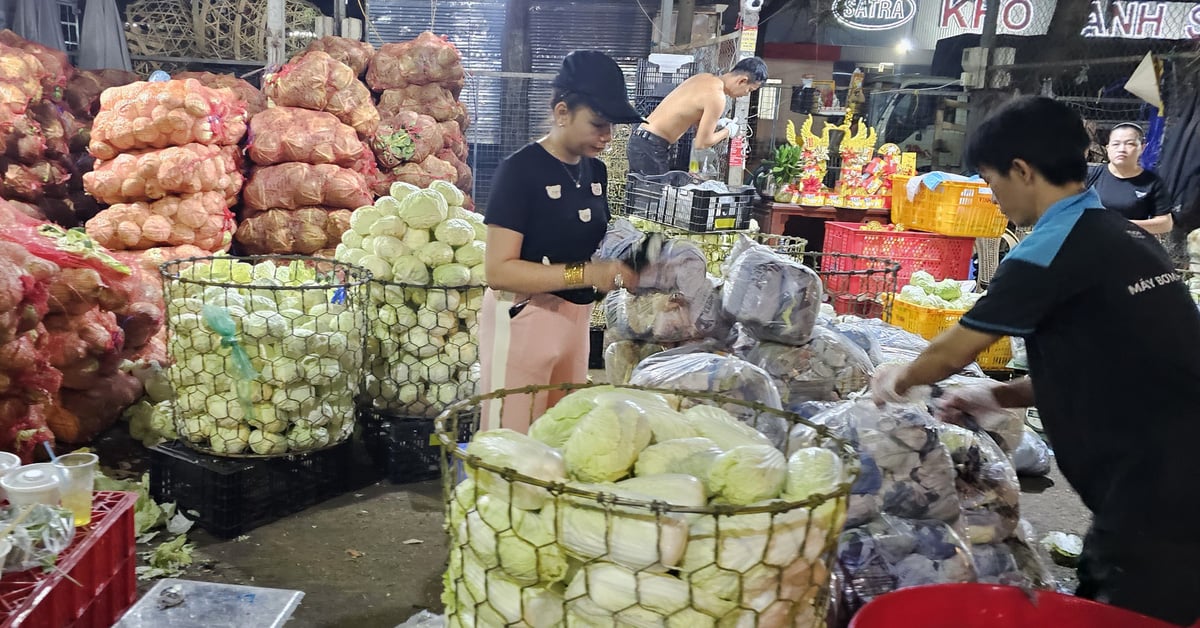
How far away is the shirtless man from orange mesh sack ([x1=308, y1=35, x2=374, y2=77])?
2.84m

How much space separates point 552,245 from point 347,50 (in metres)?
5.75

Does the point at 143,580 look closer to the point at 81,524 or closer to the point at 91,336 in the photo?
the point at 81,524

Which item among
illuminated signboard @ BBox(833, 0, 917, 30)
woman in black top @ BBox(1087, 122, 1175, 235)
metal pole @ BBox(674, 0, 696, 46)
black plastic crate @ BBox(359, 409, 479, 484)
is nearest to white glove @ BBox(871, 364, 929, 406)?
black plastic crate @ BBox(359, 409, 479, 484)

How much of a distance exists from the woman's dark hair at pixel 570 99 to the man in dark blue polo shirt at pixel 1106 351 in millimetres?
1166

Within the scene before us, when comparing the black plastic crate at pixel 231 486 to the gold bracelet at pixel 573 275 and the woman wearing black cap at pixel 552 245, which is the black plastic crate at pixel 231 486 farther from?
the gold bracelet at pixel 573 275

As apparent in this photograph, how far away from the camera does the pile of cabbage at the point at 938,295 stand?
6.21 metres

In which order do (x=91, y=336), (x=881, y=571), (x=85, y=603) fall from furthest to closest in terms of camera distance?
(x=91, y=336), (x=85, y=603), (x=881, y=571)

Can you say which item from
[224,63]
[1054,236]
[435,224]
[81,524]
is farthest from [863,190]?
[81,524]

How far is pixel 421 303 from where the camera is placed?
4.13 meters

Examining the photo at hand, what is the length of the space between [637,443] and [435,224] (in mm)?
2883

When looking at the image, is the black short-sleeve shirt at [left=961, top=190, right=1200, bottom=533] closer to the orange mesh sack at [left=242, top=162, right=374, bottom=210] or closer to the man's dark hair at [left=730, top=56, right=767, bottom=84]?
the man's dark hair at [left=730, top=56, right=767, bottom=84]

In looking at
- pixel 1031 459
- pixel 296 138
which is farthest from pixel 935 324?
pixel 296 138

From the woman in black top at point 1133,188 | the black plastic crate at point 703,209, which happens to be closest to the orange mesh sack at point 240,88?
the black plastic crate at point 703,209

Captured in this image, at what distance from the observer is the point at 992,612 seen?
158 cm
